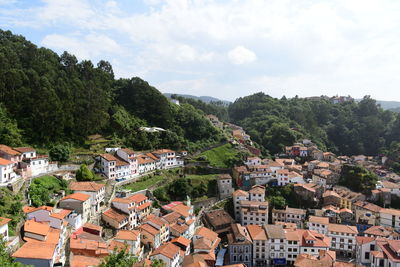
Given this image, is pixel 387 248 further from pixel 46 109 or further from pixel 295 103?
pixel 295 103

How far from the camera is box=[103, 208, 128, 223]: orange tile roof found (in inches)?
1141

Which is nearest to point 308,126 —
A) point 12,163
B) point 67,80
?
point 67,80

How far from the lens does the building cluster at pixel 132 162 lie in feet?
122

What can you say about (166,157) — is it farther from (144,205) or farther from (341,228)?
(341,228)

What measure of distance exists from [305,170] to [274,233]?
24698mm

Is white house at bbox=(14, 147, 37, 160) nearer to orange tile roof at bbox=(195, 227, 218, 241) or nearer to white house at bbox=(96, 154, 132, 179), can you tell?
white house at bbox=(96, 154, 132, 179)

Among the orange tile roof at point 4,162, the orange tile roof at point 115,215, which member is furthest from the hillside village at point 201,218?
the orange tile roof at point 115,215

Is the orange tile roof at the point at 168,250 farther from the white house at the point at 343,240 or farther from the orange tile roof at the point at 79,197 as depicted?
the white house at the point at 343,240

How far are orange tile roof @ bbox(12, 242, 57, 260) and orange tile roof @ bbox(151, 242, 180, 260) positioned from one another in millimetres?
9605

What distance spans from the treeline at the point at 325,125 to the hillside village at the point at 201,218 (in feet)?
64.7

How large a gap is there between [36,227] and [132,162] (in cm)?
1839

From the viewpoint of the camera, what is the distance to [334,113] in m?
93.8

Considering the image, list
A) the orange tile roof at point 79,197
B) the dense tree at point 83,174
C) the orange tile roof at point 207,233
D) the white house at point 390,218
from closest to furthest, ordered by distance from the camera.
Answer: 1. the orange tile roof at point 79,197
2. the orange tile roof at point 207,233
3. the dense tree at point 83,174
4. the white house at point 390,218

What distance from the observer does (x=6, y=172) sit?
26.7 m
